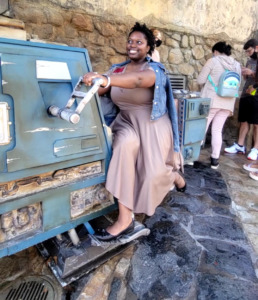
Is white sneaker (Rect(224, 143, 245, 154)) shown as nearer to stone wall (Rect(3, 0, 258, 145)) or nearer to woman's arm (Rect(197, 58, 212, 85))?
stone wall (Rect(3, 0, 258, 145))

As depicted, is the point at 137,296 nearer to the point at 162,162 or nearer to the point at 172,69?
the point at 162,162

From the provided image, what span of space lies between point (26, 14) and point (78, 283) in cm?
281

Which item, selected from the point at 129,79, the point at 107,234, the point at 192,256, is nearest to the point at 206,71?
the point at 129,79

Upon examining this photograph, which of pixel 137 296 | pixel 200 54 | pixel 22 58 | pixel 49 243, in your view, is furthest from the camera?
pixel 200 54

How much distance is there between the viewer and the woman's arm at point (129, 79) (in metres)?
1.32

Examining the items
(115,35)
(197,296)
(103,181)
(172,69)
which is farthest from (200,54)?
(197,296)

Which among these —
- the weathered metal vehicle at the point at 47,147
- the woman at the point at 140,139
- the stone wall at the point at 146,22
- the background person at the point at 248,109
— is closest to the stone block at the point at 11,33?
the weathered metal vehicle at the point at 47,147

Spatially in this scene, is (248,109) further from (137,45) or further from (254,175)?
(137,45)

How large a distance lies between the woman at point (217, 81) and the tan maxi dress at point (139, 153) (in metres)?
1.83

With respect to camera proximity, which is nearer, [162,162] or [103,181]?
[103,181]

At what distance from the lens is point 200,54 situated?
4742 millimetres

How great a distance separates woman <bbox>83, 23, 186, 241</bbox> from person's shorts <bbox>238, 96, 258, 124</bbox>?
107 inches

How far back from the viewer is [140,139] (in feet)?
6.17

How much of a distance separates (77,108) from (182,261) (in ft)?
4.59
